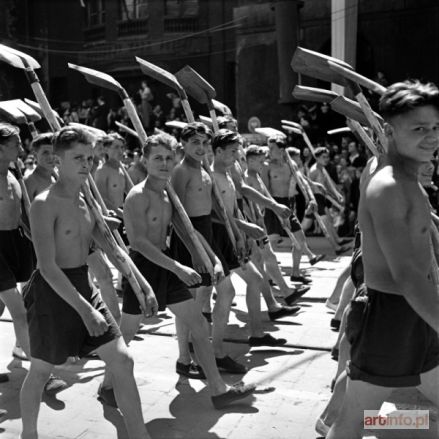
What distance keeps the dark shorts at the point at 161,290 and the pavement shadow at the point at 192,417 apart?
2.32 feet

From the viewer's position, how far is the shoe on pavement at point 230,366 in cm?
520

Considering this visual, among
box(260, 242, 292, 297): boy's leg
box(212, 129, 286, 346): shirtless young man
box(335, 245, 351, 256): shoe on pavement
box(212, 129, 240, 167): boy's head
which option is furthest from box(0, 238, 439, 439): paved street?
box(335, 245, 351, 256): shoe on pavement

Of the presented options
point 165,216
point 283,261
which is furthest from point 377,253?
point 283,261

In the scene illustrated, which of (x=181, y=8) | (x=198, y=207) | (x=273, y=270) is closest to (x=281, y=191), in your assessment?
(x=273, y=270)

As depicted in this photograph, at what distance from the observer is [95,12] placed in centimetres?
2706

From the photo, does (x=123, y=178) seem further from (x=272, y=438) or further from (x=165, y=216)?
(x=272, y=438)

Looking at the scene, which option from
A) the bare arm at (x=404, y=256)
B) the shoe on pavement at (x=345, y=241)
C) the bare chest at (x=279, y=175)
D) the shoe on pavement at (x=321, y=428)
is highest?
the bare arm at (x=404, y=256)

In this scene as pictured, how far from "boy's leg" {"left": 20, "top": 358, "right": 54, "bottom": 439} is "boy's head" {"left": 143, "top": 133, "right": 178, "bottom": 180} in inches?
59.2

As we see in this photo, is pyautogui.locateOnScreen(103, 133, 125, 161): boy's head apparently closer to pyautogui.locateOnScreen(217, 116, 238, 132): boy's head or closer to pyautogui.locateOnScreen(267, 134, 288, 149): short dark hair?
pyautogui.locateOnScreen(217, 116, 238, 132): boy's head

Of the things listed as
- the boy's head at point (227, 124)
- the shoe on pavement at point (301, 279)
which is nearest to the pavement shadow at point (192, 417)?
the boy's head at point (227, 124)

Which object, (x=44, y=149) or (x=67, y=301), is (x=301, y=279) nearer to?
(x=44, y=149)

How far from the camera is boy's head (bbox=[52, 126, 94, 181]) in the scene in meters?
3.62

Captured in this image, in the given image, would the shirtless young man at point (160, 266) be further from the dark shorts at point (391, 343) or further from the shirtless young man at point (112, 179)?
the shirtless young man at point (112, 179)

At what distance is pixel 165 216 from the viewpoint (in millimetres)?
4547
